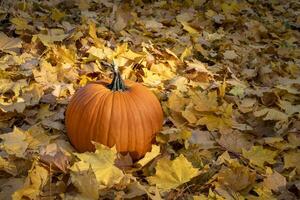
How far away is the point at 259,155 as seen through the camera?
200cm

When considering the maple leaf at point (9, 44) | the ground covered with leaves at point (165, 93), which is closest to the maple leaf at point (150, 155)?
the ground covered with leaves at point (165, 93)

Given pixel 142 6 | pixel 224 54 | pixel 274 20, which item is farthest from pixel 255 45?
pixel 142 6

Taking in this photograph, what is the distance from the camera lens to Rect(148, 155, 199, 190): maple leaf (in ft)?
5.65

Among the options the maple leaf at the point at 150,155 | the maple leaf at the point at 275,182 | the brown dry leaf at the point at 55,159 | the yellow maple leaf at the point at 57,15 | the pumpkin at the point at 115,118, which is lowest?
the maple leaf at the point at 275,182

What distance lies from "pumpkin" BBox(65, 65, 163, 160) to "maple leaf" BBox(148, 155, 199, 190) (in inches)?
10.7

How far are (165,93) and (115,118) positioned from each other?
680mm

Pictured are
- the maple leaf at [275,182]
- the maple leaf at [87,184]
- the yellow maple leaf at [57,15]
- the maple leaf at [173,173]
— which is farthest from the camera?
the yellow maple leaf at [57,15]

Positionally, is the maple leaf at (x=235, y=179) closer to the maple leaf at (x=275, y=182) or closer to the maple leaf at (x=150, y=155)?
the maple leaf at (x=275, y=182)

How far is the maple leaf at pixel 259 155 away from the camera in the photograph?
1.98 m

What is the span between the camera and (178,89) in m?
2.62

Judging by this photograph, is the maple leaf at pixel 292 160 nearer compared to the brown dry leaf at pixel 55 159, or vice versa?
the brown dry leaf at pixel 55 159

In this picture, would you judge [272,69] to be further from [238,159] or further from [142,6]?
[142,6]

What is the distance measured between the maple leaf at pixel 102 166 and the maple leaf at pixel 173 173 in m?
0.15

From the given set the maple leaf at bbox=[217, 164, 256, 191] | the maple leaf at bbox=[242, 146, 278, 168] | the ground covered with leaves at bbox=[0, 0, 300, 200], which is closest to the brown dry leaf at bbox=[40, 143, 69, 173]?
the ground covered with leaves at bbox=[0, 0, 300, 200]
